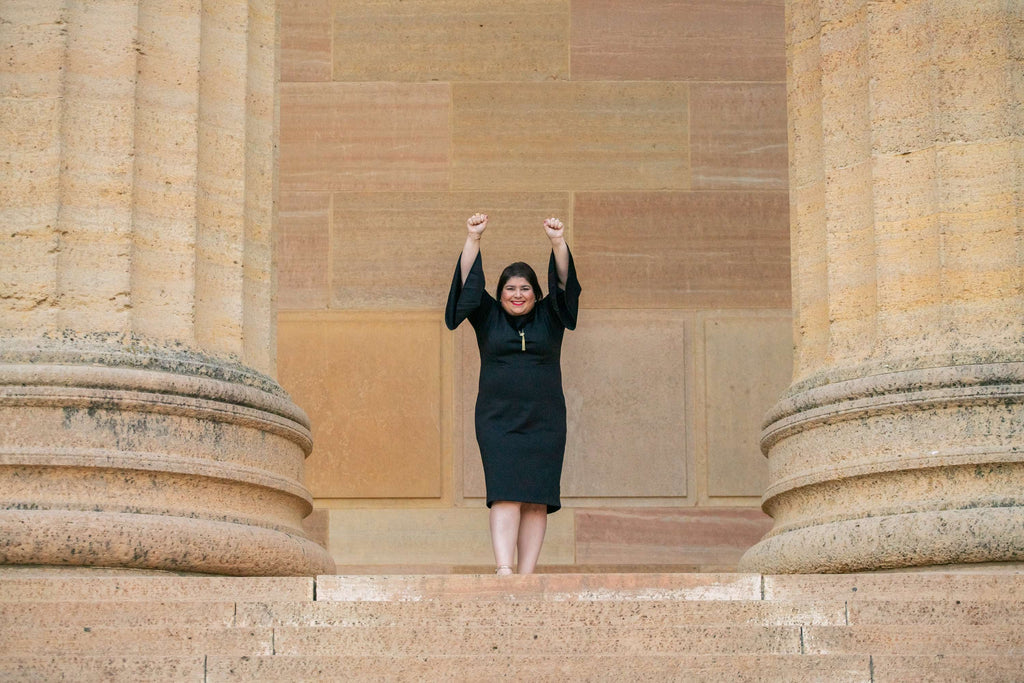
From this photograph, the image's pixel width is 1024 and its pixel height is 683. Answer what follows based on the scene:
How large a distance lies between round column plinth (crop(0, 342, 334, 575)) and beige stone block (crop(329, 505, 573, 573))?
455cm

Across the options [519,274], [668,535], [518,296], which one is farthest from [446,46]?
[518,296]

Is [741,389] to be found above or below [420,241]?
A: below

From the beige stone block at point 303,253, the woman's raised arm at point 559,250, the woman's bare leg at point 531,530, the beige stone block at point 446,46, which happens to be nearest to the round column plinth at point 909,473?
the woman's bare leg at point 531,530

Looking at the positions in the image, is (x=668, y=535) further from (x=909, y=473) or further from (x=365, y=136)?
(x=909, y=473)

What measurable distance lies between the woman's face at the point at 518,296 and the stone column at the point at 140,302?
53.6 inches

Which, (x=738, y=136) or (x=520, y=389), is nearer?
(x=520, y=389)

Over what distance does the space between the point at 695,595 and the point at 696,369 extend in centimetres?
636

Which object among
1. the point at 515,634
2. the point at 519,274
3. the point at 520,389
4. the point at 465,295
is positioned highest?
the point at 519,274

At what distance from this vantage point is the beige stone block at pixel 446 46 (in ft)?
54.7

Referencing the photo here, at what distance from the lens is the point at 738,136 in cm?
1655

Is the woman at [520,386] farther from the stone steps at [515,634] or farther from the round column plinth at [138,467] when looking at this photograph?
the stone steps at [515,634]

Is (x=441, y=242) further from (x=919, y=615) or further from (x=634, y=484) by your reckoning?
(x=919, y=615)

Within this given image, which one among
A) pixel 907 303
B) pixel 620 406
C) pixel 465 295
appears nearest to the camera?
pixel 907 303

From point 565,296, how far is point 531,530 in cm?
136
